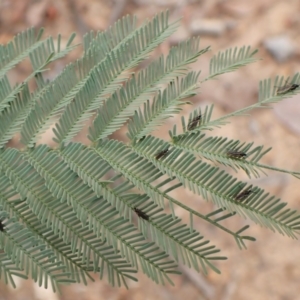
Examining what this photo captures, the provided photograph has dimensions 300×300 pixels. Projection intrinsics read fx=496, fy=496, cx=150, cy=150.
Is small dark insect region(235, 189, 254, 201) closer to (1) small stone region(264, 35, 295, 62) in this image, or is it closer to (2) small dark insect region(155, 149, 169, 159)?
(2) small dark insect region(155, 149, 169, 159)

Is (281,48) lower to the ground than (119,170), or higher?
higher

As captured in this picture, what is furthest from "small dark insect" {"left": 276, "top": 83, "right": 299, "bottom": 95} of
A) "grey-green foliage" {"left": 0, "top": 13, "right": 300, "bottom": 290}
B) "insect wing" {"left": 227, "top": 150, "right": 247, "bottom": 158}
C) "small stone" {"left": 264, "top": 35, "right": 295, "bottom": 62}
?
"small stone" {"left": 264, "top": 35, "right": 295, "bottom": 62}

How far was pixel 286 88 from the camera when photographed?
731 mm

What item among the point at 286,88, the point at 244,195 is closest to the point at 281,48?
the point at 286,88

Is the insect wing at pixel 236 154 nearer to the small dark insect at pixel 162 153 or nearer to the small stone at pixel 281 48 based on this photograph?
the small dark insect at pixel 162 153

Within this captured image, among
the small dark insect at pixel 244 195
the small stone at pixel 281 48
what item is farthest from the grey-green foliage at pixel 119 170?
the small stone at pixel 281 48

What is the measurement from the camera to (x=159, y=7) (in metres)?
2.32

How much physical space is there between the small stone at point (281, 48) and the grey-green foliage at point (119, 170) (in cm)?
136

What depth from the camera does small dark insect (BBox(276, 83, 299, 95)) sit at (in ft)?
2.39

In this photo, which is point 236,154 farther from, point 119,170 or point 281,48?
point 281,48

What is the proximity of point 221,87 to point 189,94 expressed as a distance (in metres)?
1.32

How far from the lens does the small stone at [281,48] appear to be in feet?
6.75

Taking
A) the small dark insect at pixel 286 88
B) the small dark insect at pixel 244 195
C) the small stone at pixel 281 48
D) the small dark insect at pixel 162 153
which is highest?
the small stone at pixel 281 48

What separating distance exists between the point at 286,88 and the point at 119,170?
0.90ft
